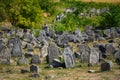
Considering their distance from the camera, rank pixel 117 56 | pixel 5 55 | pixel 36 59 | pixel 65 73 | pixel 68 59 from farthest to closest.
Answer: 1. pixel 5 55
2. pixel 36 59
3. pixel 117 56
4. pixel 68 59
5. pixel 65 73

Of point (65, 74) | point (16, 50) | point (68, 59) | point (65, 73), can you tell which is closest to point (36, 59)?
point (16, 50)

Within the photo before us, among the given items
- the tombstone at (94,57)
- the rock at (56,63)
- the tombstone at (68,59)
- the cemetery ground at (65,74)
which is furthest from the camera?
the tombstone at (94,57)

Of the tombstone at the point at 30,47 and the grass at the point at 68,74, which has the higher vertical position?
the tombstone at the point at 30,47

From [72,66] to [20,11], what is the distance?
88.0 feet

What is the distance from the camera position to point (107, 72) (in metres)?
17.4

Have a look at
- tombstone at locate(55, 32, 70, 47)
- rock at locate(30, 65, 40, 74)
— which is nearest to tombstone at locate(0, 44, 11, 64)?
rock at locate(30, 65, 40, 74)

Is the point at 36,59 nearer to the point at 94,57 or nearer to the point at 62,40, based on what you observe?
the point at 94,57

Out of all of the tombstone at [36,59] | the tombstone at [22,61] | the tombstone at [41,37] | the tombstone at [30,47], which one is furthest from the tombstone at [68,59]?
the tombstone at [41,37]

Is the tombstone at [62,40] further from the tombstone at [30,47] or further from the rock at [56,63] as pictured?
the rock at [56,63]

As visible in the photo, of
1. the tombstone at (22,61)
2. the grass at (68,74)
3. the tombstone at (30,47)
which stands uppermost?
the tombstone at (30,47)

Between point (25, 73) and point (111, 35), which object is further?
point (111, 35)

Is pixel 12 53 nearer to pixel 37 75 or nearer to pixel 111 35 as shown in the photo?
pixel 37 75

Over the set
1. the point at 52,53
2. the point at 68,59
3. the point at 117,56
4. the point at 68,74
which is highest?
the point at 52,53

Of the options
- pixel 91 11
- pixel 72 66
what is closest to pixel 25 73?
pixel 72 66
